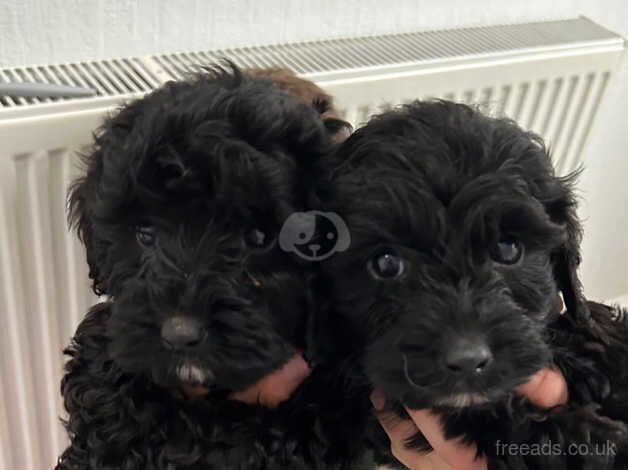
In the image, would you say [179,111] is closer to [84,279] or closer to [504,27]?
[84,279]

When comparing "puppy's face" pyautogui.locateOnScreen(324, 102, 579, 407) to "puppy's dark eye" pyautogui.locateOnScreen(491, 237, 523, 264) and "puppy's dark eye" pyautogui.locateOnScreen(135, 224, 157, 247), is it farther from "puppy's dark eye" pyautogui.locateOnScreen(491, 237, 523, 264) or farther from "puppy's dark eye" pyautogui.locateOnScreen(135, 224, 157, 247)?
"puppy's dark eye" pyautogui.locateOnScreen(135, 224, 157, 247)

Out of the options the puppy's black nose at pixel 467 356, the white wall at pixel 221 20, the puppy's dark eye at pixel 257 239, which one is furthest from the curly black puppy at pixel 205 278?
the white wall at pixel 221 20

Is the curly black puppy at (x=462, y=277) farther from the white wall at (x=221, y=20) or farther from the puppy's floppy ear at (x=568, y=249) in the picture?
the white wall at (x=221, y=20)

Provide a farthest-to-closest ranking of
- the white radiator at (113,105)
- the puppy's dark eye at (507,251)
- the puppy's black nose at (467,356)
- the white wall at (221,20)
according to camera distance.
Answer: the white wall at (221,20) < the white radiator at (113,105) < the puppy's dark eye at (507,251) < the puppy's black nose at (467,356)

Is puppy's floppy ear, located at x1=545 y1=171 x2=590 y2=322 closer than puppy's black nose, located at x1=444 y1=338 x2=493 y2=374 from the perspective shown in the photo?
No

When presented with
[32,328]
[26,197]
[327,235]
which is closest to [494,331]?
[327,235]

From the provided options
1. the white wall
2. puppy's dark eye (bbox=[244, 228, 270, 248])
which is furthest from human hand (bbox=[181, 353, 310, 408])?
the white wall

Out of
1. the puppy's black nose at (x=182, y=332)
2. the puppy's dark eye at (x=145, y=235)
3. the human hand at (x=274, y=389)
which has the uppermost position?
the puppy's dark eye at (x=145, y=235)
